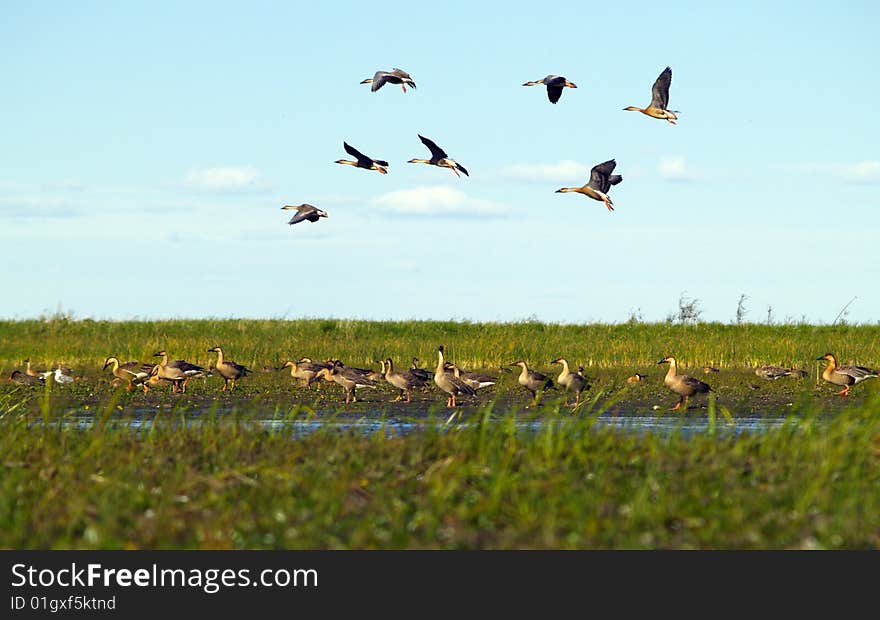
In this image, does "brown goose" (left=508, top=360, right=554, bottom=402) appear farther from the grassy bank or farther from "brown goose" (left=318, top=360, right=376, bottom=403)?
the grassy bank

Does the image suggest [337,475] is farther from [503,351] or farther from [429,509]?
[503,351]

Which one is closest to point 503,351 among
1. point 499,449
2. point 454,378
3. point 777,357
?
point 777,357

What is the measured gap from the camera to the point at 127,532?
942cm

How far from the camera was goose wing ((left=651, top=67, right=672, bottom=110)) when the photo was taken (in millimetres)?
23422

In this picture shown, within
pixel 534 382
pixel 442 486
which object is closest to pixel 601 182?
pixel 534 382

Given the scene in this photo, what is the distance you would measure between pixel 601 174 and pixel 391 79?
4.33 m

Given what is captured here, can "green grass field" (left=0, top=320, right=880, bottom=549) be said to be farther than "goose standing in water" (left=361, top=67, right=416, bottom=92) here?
No

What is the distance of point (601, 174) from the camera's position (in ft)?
77.7

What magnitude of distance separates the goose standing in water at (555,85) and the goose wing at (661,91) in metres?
1.64

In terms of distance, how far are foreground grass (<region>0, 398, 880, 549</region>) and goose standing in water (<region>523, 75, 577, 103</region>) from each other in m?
11.6

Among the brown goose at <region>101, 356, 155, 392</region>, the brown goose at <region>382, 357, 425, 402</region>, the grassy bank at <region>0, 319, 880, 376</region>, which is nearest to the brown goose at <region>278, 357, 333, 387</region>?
the brown goose at <region>382, 357, 425, 402</region>

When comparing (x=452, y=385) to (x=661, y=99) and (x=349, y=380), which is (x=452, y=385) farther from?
(x=661, y=99)

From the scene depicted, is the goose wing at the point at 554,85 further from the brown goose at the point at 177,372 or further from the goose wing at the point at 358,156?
the brown goose at the point at 177,372
